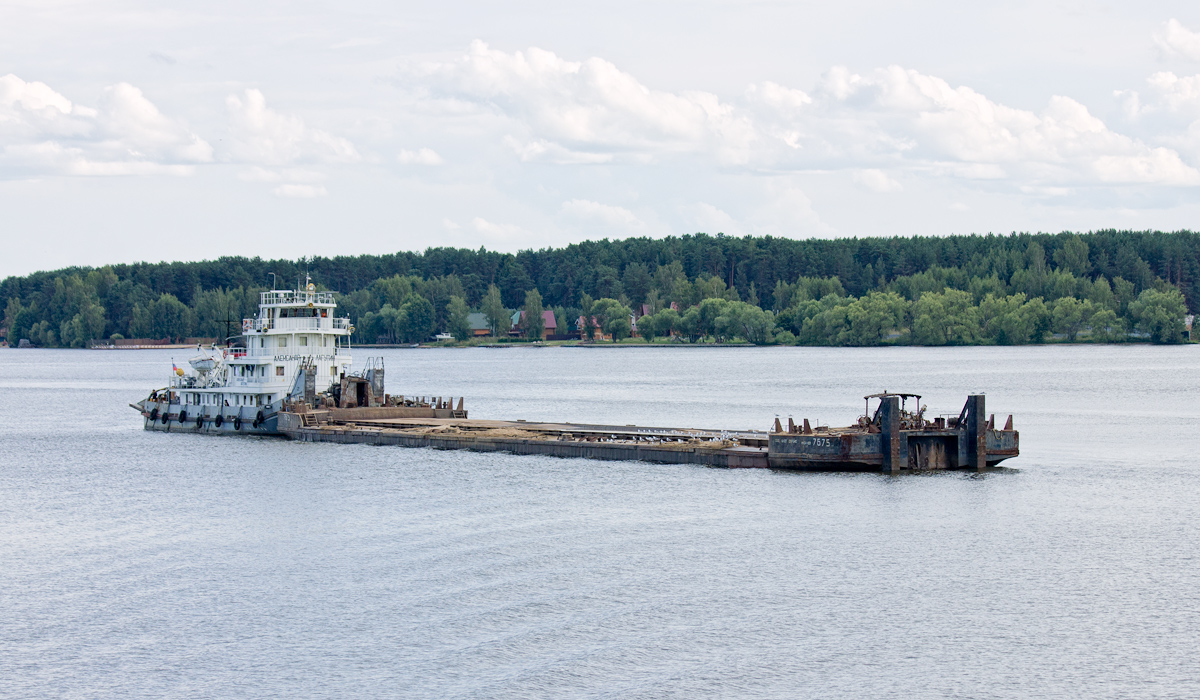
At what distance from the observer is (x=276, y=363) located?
207 ft

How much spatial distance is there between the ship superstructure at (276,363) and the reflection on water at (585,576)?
10.5 ft

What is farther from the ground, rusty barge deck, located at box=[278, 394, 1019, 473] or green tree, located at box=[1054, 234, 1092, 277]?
green tree, located at box=[1054, 234, 1092, 277]

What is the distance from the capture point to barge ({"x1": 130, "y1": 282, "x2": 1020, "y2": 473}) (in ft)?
153

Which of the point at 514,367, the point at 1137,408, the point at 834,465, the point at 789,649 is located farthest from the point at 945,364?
the point at 789,649

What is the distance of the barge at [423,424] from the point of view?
46.6 m

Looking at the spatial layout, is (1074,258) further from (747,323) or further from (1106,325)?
(747,323)

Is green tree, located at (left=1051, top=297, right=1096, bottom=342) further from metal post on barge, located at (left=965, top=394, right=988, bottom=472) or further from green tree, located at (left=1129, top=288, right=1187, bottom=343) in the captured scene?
metal post on barge, located at (left=965, top=394, right=988, bottom=472)

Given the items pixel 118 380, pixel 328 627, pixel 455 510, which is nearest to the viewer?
pixel 328 627

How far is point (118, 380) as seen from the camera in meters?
134

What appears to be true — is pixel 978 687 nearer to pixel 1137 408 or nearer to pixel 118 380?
pixel 1137 408

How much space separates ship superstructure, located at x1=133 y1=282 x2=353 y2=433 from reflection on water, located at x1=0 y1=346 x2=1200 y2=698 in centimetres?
320

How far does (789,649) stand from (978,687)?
3910 millimetres

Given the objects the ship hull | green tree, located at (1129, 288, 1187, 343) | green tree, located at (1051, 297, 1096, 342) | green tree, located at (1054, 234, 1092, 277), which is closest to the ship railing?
the ship hull

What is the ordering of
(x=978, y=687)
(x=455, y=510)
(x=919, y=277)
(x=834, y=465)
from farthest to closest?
(x=919, y=277) → (x=834, y=465) → (x=455, y=510) → (x=978, y=687)
